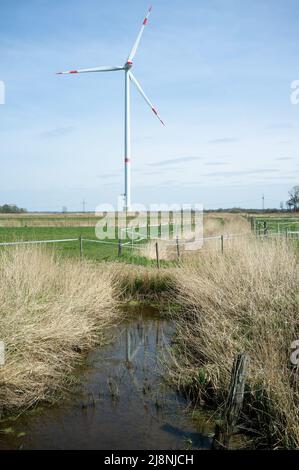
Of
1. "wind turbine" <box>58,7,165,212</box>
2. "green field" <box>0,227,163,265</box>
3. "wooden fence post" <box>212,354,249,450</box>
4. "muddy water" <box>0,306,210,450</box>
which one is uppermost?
"wind turbine" <box>58,7,165,212</box>

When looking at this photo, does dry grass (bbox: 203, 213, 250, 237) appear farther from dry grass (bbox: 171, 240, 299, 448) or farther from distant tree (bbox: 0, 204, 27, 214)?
distant tree (bbox: 0, 204, 27, 214)

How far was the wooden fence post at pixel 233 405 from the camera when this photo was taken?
A: 5273 millimetres

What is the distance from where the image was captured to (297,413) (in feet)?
17.3

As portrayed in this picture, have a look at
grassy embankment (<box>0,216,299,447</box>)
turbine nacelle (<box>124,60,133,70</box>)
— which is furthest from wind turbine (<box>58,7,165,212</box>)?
grassy embankment (<box>0,216,299,447</box>)

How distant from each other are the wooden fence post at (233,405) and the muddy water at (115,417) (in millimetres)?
202

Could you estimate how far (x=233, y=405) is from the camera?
540 centimetres

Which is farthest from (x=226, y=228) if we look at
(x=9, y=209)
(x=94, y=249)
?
(x=9, y=209)

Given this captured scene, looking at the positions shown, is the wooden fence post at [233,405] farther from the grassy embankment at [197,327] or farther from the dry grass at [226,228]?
the dry grass at [226,228]

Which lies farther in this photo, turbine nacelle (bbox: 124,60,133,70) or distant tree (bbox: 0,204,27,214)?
distant tree (bbox: 0,204,27,214)

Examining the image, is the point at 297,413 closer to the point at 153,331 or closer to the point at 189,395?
the point at 189,395

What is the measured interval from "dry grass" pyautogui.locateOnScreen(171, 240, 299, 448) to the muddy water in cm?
58

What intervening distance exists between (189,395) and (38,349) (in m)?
2.64

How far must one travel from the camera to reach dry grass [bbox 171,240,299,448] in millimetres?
5621

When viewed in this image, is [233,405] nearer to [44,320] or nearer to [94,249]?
[44,320]
